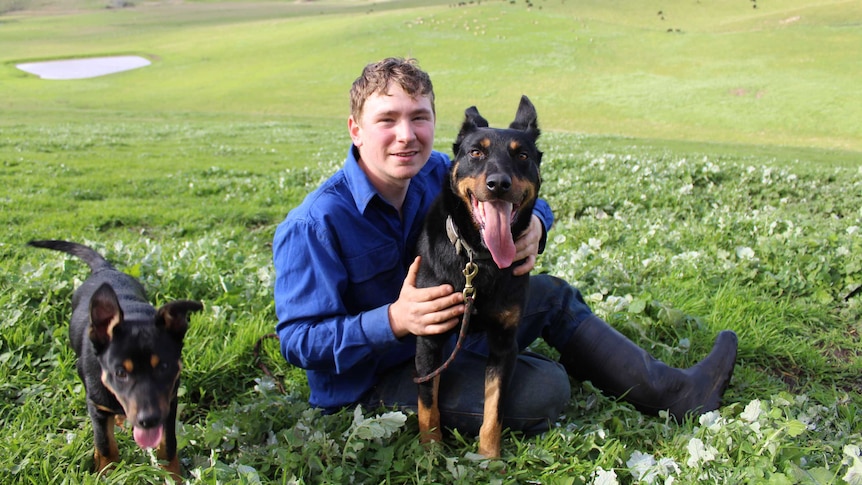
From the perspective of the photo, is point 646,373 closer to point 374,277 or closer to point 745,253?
point 374,277

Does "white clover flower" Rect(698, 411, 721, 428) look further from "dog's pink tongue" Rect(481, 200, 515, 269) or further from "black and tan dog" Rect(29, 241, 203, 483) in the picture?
"black and tan dog" Rect(29, 241, 203, 483)

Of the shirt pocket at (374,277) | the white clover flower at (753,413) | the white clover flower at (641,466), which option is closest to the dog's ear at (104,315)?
the shirt pocket at (374,277)

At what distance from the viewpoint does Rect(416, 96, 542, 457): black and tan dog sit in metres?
3.07

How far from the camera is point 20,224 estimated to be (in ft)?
25.6

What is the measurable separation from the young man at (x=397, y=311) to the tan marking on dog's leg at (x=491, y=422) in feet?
0.83

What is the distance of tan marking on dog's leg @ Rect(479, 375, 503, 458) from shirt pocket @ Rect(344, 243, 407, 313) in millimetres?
849

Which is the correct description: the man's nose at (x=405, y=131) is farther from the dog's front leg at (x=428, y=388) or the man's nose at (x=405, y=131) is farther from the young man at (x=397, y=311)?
the dog's front leg at (x=428, y=388)

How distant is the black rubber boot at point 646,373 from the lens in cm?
371

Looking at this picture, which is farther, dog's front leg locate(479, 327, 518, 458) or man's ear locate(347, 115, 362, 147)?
man's ear locate(347, 115, 362, 147)

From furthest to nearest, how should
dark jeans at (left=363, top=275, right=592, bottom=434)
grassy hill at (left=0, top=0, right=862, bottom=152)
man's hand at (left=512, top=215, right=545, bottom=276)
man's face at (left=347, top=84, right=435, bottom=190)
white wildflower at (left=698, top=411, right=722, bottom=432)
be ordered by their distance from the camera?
grassy hill at (left=0, top=0, right=862, bottom=152)
dark jeans at (left=363, top=275, right=592, bottom=434)
man's face at (left=347, top=84, right=435, bottom=190)
man's hand at (left=512, top=215, right=545, bottom=276)
white wildflower at (left=698, top=411, right=722, bottom=432)

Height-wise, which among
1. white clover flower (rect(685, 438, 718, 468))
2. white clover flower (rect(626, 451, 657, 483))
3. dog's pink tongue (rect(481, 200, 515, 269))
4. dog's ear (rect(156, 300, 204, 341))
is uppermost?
dog's pink tongue (rect(481, 200, 515, 269))

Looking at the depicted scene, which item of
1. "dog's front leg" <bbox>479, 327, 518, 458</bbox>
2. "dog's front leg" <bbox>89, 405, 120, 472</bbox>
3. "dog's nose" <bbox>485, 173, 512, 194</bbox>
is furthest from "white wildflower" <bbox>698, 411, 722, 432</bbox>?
"dog's front leg" <bbox>89, 405, 120, 472</bbox>

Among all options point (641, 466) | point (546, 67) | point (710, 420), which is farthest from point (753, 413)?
point (546, 67)

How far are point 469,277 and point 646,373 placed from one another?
4.69ft
